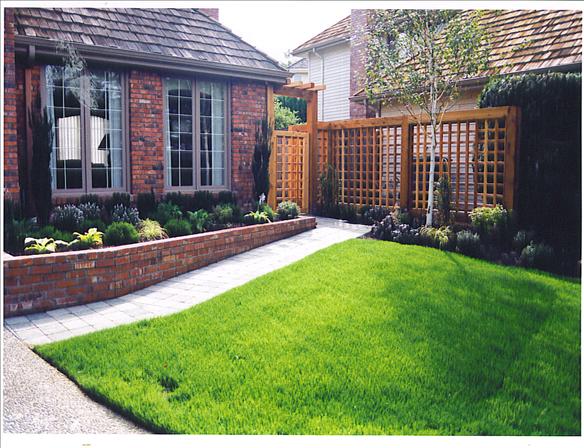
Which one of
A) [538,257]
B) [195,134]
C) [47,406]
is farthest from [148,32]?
[47,406]

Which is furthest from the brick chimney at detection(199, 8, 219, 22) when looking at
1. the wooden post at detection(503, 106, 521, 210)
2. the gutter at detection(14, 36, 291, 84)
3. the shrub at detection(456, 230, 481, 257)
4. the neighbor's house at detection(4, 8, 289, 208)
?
the shrub at detection(456, 230, 481, 257)

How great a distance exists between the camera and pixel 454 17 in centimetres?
754

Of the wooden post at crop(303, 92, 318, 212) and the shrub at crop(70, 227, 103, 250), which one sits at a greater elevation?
the wooden post at crop(303, 92, 318, 212)

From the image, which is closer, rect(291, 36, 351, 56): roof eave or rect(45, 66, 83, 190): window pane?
rect(45, 66, 83, 190): window pane

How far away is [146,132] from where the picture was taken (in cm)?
829

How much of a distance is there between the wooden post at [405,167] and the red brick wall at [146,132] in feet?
11.6

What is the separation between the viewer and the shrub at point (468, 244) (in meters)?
6.80

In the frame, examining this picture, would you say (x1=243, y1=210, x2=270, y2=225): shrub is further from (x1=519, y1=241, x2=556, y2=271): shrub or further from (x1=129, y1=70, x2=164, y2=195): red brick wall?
(x1=519, y1=241, x2=556, y2=271): shrub

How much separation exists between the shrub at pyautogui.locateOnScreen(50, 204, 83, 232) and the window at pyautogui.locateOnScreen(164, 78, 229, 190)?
1.78m

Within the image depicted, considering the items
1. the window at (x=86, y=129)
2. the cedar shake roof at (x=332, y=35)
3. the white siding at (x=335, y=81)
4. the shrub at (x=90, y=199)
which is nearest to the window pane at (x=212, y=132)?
the window at (x=86, y=129)

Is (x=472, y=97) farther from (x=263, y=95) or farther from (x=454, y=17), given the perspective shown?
(x=263, y=95)

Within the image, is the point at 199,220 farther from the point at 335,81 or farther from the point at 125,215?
the point at 335,81

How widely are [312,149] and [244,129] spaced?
→ 1629 millimetres

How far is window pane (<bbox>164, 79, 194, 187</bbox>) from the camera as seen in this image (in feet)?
28.0
